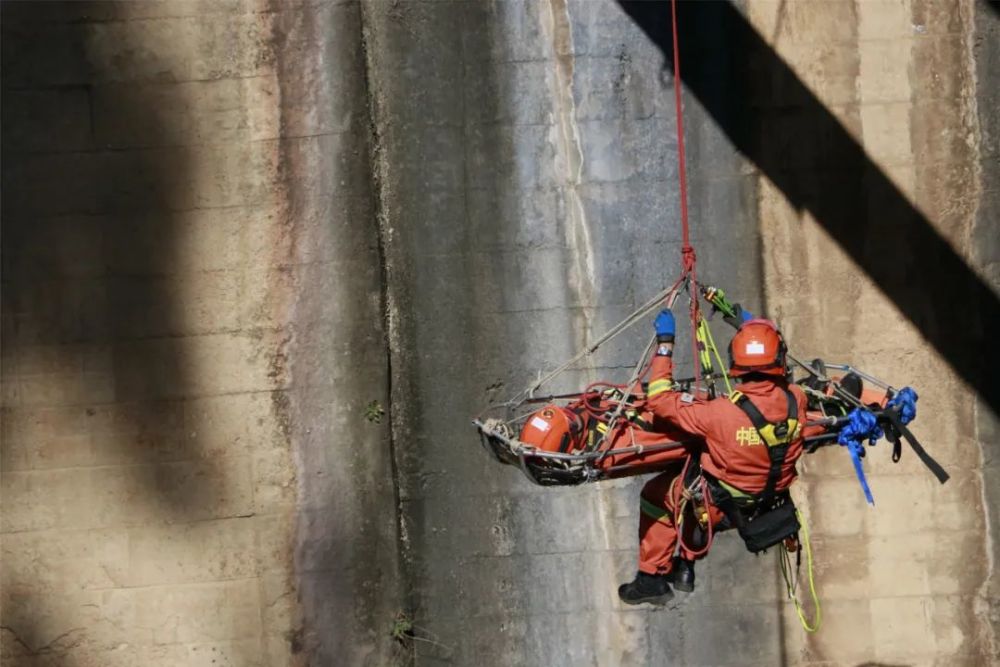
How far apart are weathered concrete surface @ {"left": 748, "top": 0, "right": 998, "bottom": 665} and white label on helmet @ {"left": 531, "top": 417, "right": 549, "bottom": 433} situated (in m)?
2.27

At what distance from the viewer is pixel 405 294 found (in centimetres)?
694

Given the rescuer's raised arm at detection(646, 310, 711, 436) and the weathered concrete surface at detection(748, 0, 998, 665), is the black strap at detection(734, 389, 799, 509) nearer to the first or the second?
the rescuer's raised arm at detection(646, 310, 711, 436)

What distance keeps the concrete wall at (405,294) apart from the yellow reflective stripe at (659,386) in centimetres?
184

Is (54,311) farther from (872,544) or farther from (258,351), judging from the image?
(872,544)

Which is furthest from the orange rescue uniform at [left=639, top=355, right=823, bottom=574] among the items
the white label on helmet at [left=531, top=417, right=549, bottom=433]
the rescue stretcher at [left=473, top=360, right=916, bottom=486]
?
the white label on helmet at [left=531, top=417, right=549, bottom=433]

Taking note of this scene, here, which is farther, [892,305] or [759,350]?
[892,305]

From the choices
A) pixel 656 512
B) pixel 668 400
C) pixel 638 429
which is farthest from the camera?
pixel 656 512

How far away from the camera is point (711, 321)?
696 cm

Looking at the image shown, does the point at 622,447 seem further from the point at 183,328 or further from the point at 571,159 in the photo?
the point at 183,328

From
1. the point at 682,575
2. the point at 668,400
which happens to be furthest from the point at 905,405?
the point at 682,575

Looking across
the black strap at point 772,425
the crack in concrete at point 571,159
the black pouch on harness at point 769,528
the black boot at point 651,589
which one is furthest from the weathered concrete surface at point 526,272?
the black strap at point 772,425

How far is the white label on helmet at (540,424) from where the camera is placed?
207 inches

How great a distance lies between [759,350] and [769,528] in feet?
2.91

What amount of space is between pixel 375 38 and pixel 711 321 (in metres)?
2.75
